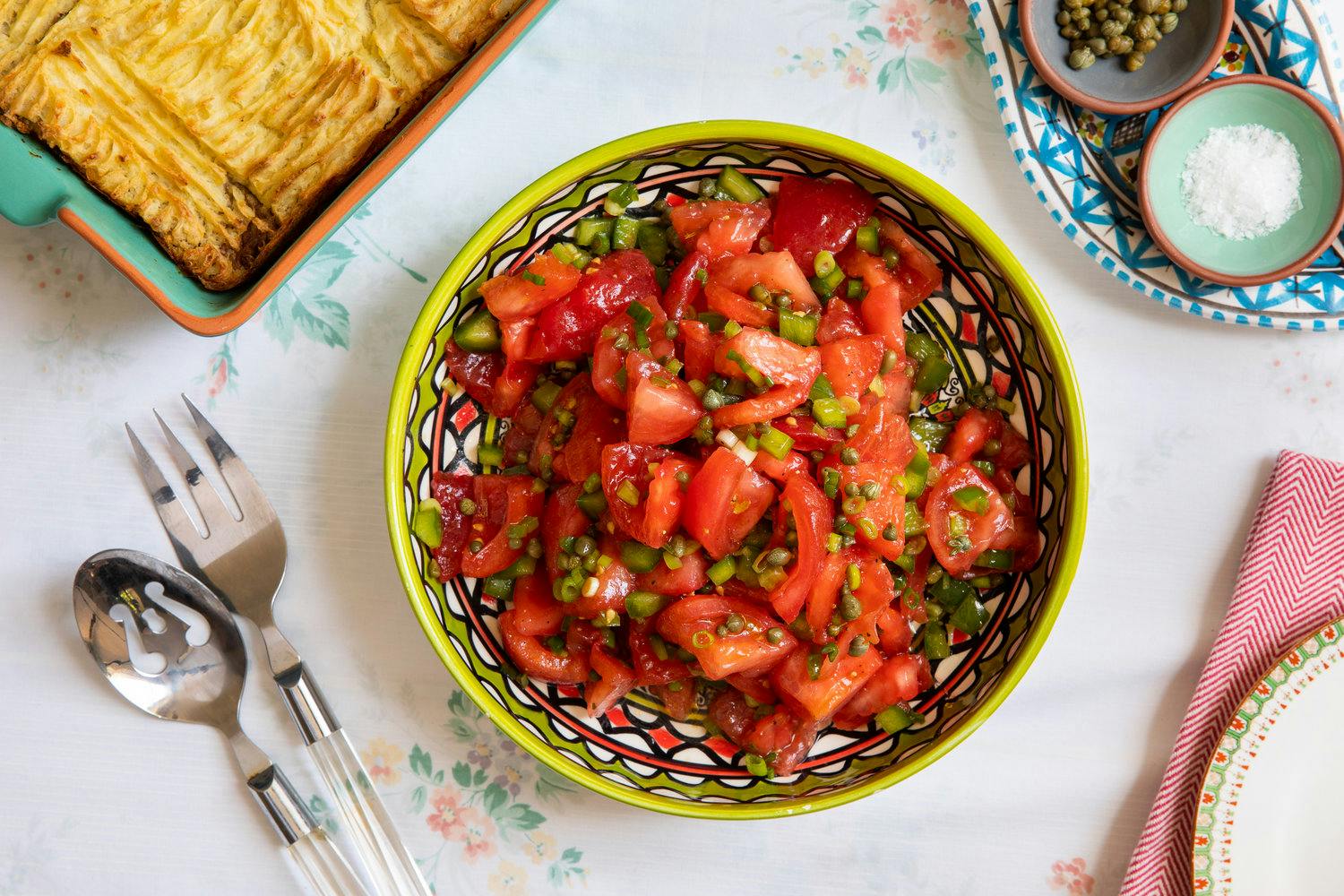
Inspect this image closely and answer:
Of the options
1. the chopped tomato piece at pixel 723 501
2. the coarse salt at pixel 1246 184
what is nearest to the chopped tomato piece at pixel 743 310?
the chopped tomato piece at pixel 723 501

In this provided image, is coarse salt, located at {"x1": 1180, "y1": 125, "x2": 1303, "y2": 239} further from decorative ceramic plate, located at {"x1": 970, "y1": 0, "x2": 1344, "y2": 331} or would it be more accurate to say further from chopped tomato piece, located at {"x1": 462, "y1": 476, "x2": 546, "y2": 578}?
chopped tomato piece, located at {"x1": 462, "y1": 476, "x2": 546, "y2": 578}

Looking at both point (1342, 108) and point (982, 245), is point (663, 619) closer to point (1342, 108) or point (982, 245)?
point (982, 245)

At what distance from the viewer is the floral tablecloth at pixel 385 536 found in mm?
2617

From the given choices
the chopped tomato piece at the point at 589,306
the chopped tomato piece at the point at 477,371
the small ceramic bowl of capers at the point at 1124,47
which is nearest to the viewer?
the chopped tomato piece at the point at 589,306

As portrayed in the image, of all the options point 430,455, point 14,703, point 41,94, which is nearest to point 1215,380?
point 430,455

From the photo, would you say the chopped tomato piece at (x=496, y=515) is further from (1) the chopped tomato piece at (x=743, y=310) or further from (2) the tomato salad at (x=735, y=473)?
(1) the chopped tomato piece at (x=743, y=310)

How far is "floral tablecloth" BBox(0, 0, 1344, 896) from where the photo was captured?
2.62 metres

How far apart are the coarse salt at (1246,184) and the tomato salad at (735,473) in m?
0.90

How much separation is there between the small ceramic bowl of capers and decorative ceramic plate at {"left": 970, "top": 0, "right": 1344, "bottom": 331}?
0.07 m

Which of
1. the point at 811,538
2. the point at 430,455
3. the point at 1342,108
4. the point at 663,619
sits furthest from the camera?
the point at 1342,108

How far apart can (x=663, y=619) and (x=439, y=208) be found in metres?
1.35

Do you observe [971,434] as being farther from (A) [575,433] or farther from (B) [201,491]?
(B) [201,491]

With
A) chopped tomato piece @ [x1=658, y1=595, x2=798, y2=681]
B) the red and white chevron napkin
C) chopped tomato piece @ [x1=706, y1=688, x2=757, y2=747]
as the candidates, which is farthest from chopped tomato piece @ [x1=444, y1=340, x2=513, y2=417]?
the red and white chevron napkin

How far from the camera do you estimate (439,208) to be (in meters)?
2.61
